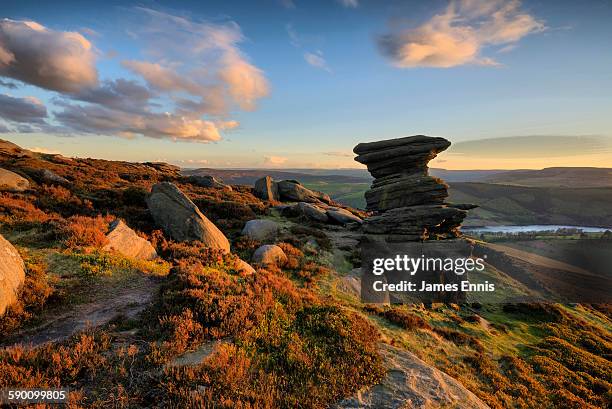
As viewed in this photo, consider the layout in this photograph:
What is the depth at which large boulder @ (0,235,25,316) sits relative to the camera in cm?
792

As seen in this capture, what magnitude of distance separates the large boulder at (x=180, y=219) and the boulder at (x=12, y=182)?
34.4 ft

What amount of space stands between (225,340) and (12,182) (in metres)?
25.3

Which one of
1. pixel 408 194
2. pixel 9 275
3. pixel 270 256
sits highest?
pixel 408 194

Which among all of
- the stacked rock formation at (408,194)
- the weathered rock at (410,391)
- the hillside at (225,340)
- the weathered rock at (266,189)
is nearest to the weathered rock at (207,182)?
the weathered rock at (266,189)

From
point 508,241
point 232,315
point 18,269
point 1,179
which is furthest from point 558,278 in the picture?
point 1,179

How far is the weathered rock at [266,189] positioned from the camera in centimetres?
4594

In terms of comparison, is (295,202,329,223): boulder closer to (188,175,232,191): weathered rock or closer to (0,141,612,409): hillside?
(0,141,612,409): hillside

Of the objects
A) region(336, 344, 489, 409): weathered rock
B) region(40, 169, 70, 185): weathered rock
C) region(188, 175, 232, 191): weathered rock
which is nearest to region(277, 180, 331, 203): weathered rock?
region(188, 175, 232, 191): weathered rock

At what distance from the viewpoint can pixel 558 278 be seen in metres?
68.2

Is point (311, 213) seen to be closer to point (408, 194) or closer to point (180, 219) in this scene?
point (408, 194)

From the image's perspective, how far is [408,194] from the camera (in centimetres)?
3322

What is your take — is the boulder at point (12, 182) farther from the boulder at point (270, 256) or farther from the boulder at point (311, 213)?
the boulder at point (311, 213)

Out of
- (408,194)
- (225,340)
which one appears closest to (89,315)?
(225,340)

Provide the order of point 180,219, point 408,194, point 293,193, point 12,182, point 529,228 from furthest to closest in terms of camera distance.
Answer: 1. point 529,228
2. point 293,193
3. point 408,194
4. point 12,182
5. point 180,219
